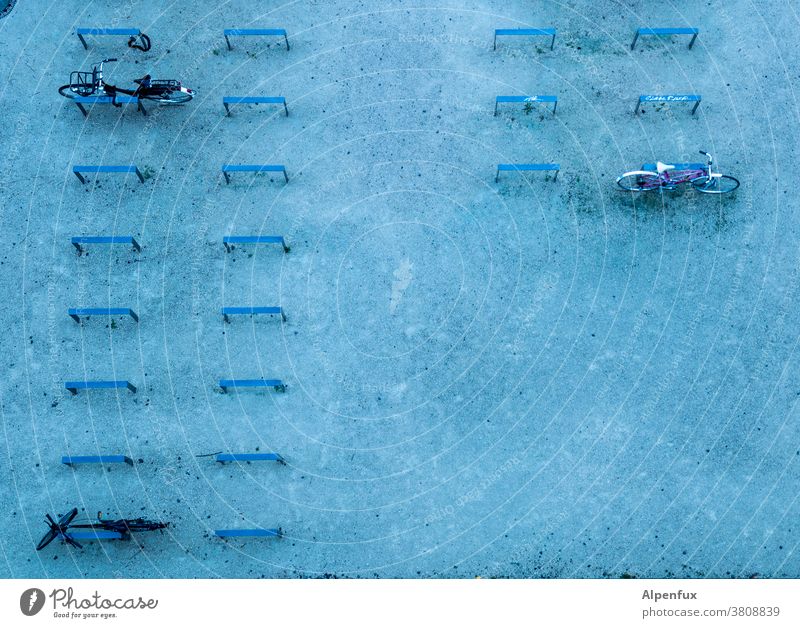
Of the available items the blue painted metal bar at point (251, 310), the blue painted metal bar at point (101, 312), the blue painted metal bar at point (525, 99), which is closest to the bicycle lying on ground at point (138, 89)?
the blue painted metal bar at point (101, 312)

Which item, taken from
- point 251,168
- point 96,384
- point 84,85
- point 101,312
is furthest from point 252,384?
point 84,85

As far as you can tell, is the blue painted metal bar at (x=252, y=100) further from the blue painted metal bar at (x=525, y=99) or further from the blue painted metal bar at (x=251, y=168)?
the blue painted metal bar at (x=525, y=99)

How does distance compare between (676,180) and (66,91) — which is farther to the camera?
(66,91)

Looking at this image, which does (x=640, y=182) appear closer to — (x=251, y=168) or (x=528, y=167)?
(x=528, y=167)

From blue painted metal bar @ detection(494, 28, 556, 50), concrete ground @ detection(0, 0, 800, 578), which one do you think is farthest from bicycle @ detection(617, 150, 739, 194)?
blue painted metal bar @ detection(494, 28, 556, 50)
